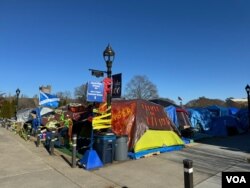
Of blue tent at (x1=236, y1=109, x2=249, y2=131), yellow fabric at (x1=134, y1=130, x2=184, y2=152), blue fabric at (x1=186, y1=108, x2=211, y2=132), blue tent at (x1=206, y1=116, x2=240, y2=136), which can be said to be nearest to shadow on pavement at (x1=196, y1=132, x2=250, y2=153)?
yellow fabric at (x1=134, y1=130, x2=184, y2=152)

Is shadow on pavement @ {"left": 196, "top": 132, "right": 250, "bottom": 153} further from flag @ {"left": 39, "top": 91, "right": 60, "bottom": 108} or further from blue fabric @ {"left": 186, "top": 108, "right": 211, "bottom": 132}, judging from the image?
flag @ {"left": 39, "top": 91, "right": 60, "bottom": 108}

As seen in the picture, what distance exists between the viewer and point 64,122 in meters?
15.8

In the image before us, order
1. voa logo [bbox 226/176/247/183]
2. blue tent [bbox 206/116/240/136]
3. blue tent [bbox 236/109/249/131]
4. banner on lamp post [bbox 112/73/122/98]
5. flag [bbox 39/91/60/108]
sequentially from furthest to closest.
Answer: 1. blue tent [bbox 236/109/249/131]
2. blue tent [bbox 206/116/240/136]
3. flag [bbox 39/91/60/108]
4. banner on lamp post [bbox 112/73/122/98]
5. voa logo [bbox 226/176/247/183]

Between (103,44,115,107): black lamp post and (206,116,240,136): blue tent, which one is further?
(206,116,240,136): blue tent

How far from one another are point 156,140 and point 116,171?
152 inches

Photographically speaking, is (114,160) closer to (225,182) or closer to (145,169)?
(145,169)

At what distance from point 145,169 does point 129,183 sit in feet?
5.34

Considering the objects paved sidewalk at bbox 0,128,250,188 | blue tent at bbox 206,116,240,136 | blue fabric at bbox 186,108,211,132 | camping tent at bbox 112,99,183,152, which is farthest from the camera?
blue fabric at bbox 186,108,211,132

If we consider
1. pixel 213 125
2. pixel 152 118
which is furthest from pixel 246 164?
pixel 213 125

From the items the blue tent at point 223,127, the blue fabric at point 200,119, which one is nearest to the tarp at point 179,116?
the blue tent at point 223,127

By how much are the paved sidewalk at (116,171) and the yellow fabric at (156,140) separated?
0.58 m

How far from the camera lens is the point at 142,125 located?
11852 millimetres

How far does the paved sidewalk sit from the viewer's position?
7215 millimetres

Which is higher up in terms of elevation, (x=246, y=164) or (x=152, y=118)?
(x=152, y=118)
